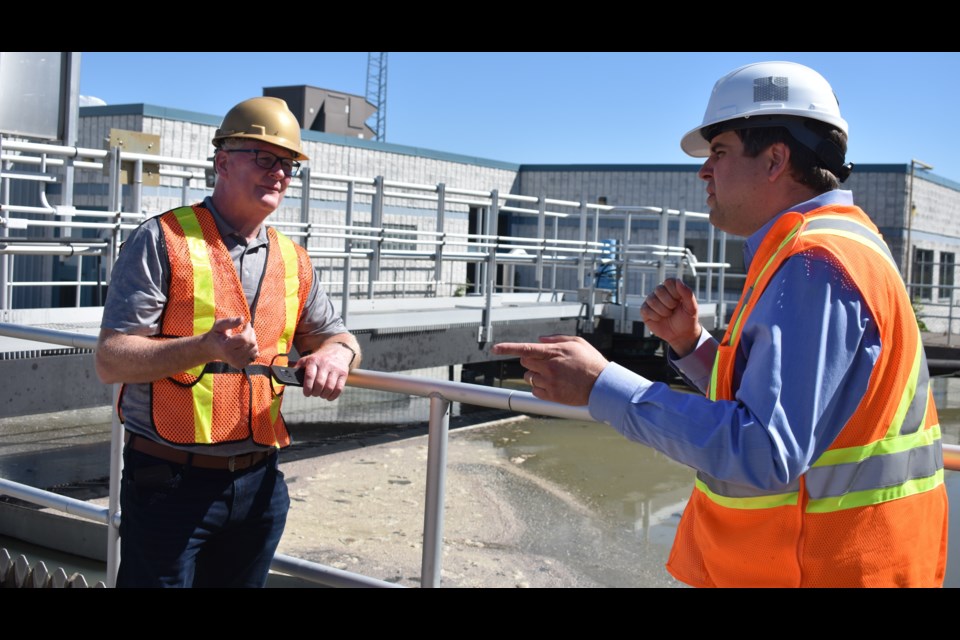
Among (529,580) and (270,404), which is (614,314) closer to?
(529,580)

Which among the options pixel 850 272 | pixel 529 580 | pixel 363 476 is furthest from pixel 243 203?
pixel 363 476

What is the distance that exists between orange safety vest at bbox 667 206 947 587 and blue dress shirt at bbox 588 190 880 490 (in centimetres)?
2

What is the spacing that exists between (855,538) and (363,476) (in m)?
7.74

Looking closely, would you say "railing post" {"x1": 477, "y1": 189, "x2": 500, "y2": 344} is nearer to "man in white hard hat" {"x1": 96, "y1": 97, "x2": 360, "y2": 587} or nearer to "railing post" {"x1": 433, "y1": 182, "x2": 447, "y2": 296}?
"railing post" {"x1": 433, "y1": 182, "x2": 447, "y2": 296}

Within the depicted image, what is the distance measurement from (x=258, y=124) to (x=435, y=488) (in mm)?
1045

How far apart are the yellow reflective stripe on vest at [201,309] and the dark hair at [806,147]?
1.32m

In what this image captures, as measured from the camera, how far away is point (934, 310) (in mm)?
24891

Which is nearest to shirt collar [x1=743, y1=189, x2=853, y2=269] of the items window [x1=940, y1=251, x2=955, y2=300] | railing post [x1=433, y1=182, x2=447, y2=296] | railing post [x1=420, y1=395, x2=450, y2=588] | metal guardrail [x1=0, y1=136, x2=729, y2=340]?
railing post [x1=420, y1=395, x2=450, y2=588]

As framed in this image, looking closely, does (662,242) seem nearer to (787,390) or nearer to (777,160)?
(777,160)

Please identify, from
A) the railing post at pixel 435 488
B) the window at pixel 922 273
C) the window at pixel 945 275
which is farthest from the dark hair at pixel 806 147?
the window at pixel 945 275

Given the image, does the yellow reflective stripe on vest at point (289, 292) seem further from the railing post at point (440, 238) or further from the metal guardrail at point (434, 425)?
the railing post at point (440, 238)

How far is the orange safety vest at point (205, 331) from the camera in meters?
2.35

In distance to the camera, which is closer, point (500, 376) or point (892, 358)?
point (892, 358)
